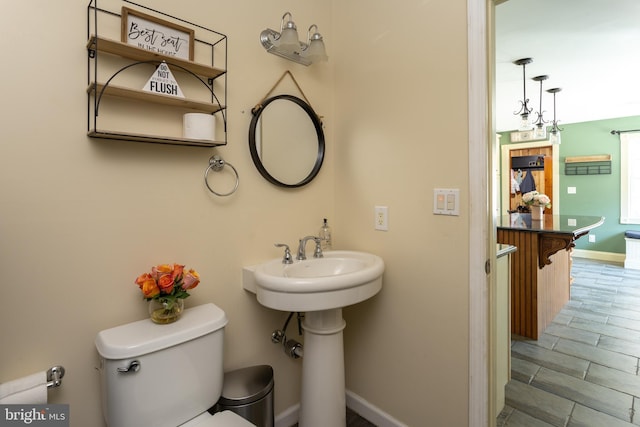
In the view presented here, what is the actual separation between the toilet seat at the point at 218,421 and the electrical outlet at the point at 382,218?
102 centimetres

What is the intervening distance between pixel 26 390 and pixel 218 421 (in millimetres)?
580

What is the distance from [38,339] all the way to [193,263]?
1.76ft

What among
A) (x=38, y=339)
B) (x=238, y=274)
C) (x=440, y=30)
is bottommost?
(x=38, y=339)

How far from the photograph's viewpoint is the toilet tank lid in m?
1.02

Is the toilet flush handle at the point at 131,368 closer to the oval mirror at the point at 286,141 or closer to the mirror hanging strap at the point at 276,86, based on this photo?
the oval mirror at the point at 286,141

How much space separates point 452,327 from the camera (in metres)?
1.42

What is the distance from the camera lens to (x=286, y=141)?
1.73m

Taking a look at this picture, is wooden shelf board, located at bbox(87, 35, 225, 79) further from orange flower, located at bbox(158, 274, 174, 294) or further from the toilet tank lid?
the toilet tank lid

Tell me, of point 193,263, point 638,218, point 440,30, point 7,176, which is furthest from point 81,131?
point 638,218

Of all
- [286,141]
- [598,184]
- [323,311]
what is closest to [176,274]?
[323,311]

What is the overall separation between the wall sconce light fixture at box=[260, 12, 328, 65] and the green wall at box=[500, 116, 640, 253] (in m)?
6.27

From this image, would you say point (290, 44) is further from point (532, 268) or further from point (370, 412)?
point (532, 268)

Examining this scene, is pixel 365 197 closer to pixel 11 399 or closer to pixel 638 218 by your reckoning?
pixel 11 399

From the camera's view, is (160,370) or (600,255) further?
(600,255)
